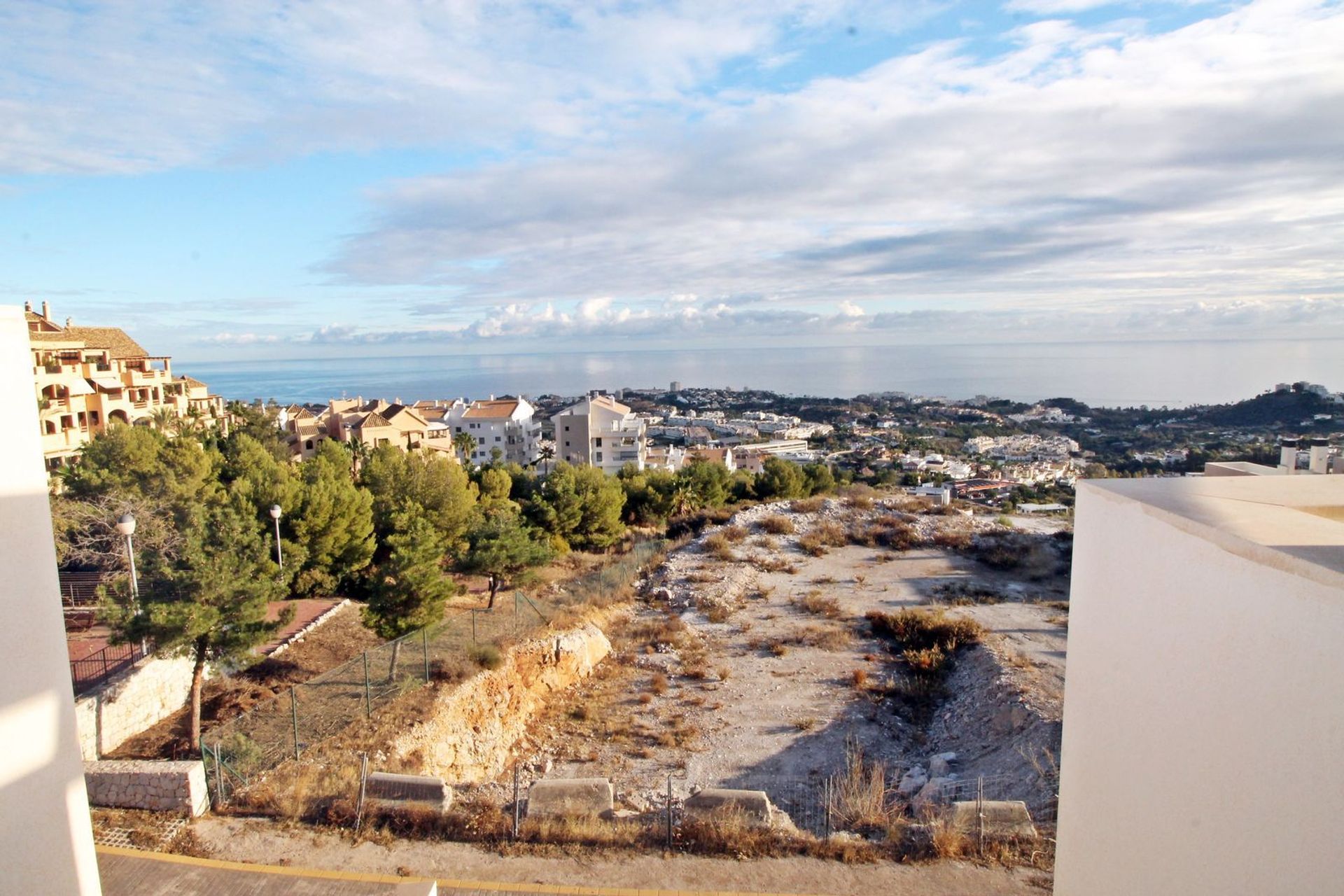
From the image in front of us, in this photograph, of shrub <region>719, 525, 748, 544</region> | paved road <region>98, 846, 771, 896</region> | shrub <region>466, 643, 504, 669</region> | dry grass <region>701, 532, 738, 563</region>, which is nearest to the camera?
paved road <region>98, 846, 771, 896</region>

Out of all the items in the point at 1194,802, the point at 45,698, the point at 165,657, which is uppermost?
the point at 45,698

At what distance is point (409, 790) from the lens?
20.0 ft

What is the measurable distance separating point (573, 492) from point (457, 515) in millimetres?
3075

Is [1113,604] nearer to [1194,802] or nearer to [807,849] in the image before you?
[1194,802]

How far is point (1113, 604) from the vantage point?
338 centimetres

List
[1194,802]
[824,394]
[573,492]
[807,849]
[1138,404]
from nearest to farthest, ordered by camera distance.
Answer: [1194,802] → [807,849] → [573,492] → [1138,404] → [824,394]

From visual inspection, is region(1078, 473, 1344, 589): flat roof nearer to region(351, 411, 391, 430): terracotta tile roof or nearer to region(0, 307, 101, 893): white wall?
region(0, 307, 101, 893): white wall

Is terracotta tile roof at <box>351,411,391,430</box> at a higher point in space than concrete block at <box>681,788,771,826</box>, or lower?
higher

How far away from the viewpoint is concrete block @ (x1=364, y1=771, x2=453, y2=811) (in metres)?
5.97

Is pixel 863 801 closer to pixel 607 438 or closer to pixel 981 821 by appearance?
pixel 981 821

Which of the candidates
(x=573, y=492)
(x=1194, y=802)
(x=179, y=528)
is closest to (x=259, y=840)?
(x=1194, y=802)

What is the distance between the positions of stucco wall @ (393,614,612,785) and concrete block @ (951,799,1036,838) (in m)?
4.64

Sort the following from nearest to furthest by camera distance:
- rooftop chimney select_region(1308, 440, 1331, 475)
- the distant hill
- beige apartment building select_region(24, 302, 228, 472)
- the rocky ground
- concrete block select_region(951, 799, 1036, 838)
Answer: rooftop chimney select_region(1308, 440, 1331, 475)
concrete block select_region(951, 799, 1036, 838)
the rocky ground
the distant hill
beige apartment building select_region(24, 302, 228, 472)

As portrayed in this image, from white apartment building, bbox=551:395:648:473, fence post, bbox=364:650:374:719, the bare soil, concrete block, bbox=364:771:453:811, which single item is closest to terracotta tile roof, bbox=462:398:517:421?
white apartment building, bbox=551:395:648:473
